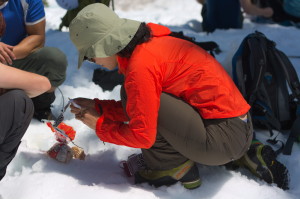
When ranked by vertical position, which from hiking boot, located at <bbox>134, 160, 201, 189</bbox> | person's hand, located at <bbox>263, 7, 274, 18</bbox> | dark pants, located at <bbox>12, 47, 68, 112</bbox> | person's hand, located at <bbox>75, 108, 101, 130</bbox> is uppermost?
person's hand, located at <bbox>75, 108, 101, 130</bbox>

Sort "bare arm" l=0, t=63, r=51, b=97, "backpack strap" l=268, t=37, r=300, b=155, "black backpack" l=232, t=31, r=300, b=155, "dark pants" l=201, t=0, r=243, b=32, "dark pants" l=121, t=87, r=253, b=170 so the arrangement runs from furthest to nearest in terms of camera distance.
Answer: "dark pants" l=201, t=0, r=243, b=32, "black backpack" l=232, t=31, r=300, b=155, "backpack strap" l=268, t=37, r=300, b=155, "dark pants" l=121, t=87, r=253, b=170, "bare arm" l=0, t=63, r=51, b=97

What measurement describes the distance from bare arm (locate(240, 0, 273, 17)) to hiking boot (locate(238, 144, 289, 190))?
9.05ft

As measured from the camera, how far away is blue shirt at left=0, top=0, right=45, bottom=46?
218 centimetres

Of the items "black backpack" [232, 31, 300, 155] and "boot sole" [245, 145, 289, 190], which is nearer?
"boot sole" [245, 145, 289, 190]

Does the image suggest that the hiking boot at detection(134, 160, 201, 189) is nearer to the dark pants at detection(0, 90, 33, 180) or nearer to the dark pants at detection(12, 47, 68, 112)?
the dark pants at detection(0, 90, 33, 180)

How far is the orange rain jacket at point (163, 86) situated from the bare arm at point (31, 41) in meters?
0.79

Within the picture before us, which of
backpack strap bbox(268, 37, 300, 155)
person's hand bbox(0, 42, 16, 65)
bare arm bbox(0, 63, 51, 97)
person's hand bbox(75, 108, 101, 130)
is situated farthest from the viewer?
backpack strap bbox(268, 37, 300, 155)

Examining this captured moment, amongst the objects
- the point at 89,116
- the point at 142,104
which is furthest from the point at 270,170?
the point at 89,116

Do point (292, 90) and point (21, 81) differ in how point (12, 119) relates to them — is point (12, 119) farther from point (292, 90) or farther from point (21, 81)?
point (292, 90)

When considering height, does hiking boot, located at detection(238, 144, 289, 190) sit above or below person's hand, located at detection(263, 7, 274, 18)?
above

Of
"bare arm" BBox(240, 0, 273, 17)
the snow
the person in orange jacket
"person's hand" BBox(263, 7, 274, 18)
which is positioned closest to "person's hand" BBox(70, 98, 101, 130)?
the person in orange jacket

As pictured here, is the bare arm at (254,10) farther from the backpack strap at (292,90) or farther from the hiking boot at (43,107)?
the hiking boot at (43,107)

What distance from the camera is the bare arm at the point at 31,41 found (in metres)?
2.21

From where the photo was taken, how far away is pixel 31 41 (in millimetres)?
2271
